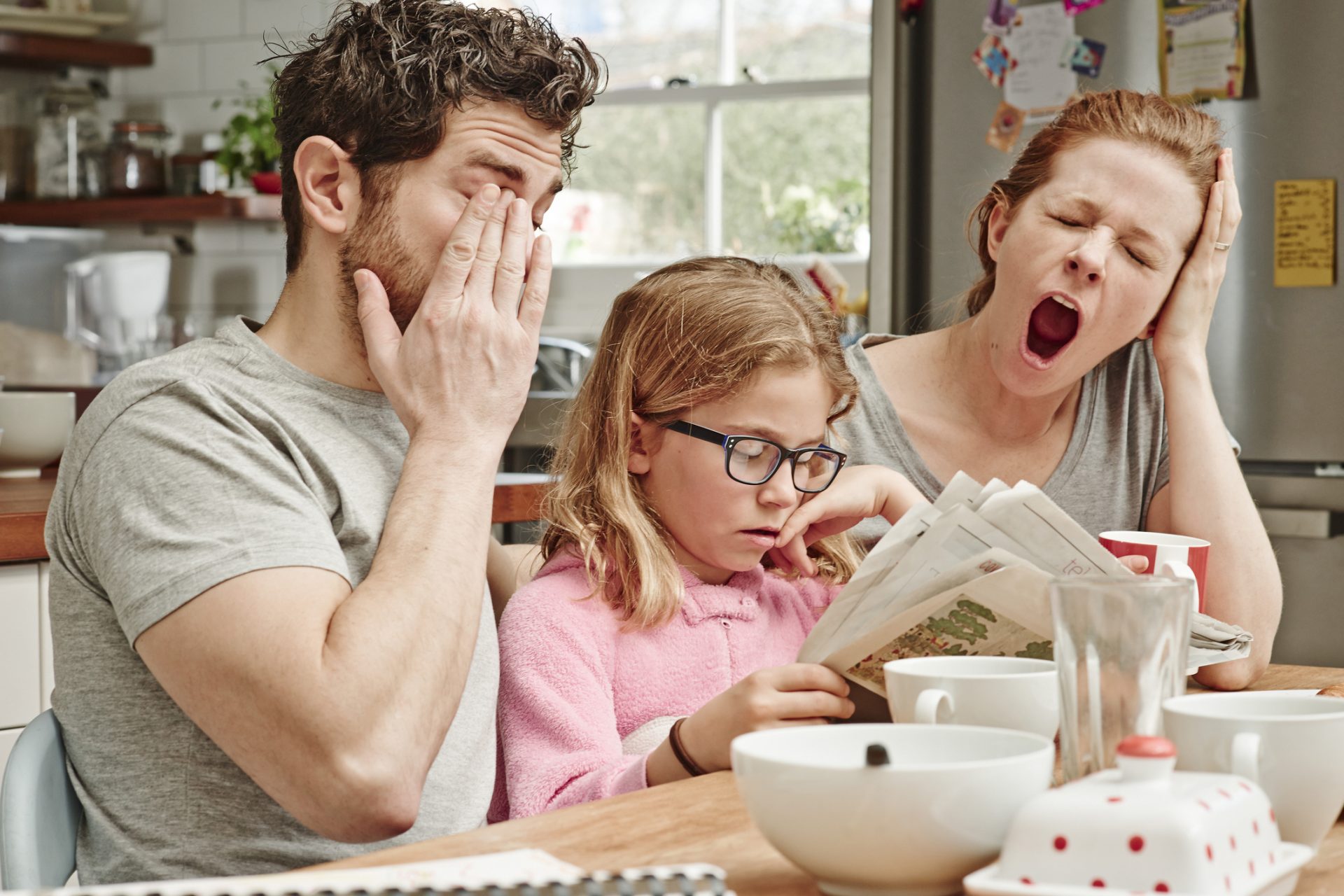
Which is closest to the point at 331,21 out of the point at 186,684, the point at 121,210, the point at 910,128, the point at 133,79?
the point at 186,684

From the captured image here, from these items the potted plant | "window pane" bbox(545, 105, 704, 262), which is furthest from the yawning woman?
the potted plant

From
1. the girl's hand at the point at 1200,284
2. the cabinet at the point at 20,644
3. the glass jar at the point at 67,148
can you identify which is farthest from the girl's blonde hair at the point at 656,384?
the glass jar at the point at 67,148

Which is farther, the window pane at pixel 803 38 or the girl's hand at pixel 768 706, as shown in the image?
the window pane at pixel 803 38

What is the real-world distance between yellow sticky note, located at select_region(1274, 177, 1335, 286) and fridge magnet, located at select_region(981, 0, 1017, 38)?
541mm

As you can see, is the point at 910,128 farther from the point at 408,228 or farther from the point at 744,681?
the point at 744,681

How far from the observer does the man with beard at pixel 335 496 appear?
3.09 feet

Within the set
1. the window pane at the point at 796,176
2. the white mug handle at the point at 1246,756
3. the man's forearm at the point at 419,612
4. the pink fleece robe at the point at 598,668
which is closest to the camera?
the white mug handle at the point at 1246,756

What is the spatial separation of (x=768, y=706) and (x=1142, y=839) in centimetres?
40

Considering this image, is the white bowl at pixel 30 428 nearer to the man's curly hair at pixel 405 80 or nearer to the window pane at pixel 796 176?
the man's curly hair at pixel 405 80

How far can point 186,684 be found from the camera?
96 cm

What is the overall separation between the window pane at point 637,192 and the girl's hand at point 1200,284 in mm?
3305

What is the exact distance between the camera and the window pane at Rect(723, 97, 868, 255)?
4.58 metres

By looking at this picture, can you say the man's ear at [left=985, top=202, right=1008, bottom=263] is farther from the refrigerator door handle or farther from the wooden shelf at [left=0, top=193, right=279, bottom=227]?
the wooden shelf at [left=0, top=193, right=279, bottom=227]

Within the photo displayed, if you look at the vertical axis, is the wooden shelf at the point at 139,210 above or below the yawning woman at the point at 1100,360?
above
